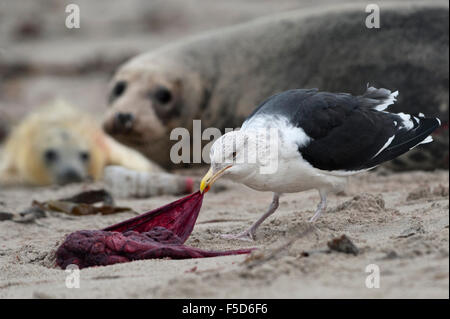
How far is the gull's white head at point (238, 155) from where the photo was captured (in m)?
3.57

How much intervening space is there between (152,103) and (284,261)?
4.47m

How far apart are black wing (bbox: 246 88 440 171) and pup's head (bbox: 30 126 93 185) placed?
14.9ft

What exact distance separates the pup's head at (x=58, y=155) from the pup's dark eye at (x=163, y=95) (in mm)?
1445

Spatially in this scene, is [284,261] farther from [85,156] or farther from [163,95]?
[85,156]

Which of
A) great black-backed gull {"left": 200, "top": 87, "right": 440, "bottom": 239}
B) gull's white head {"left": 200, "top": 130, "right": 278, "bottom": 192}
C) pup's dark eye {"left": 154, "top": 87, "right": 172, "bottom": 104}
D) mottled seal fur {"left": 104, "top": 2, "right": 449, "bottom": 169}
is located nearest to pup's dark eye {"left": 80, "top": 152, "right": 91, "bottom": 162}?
mottled seal fur {"left": 104, "top": 2, "right": 449, "bottom": 169}

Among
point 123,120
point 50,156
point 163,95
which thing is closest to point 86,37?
point 50,156

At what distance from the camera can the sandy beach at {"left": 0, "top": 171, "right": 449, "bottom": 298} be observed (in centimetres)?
257

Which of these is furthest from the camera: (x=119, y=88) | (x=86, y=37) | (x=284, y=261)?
(x=86, y=37)

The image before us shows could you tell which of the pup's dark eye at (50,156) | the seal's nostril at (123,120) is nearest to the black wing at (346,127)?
the seal's nostril at (123,120)

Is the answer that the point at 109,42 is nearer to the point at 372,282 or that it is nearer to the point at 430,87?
the point at 430,87

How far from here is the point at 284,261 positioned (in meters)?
2.86

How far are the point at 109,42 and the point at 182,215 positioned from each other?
11450 millimetres
